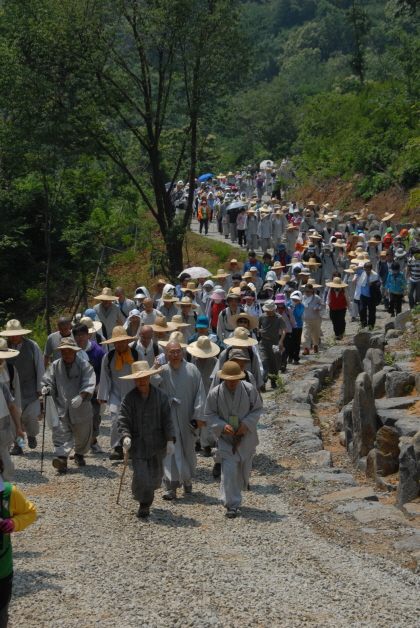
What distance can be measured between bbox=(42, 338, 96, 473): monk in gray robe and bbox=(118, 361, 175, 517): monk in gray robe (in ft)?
6.06

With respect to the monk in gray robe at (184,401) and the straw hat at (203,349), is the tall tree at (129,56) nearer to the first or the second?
the straw hat at (203,349)

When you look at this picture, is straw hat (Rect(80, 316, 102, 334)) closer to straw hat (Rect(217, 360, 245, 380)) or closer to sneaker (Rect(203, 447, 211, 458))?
sneaker (Rect(203, 447, 211, 458))

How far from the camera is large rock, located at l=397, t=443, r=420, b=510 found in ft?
31.1

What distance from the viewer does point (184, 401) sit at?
382 inches

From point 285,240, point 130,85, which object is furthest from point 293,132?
point 130,85

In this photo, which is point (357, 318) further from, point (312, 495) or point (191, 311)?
point (312, 495)

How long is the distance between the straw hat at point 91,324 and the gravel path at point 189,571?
Answer: 3.12m

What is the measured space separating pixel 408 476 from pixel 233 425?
6.68 feet

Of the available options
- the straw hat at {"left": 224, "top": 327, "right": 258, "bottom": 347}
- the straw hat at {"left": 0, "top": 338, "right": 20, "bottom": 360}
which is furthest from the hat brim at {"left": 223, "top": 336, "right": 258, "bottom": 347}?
the straw hat at {"left": 0, "top": 338, "right": 20, "bottom": 360}

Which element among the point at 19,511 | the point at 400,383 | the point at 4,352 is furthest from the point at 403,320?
the point at 19,511

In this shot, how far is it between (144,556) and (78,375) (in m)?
3.58

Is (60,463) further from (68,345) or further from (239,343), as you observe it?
(239,343)

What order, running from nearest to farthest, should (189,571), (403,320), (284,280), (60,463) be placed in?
(189,571)
(60,463)
(403,320)
(284,280)

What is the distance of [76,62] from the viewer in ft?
71.8
